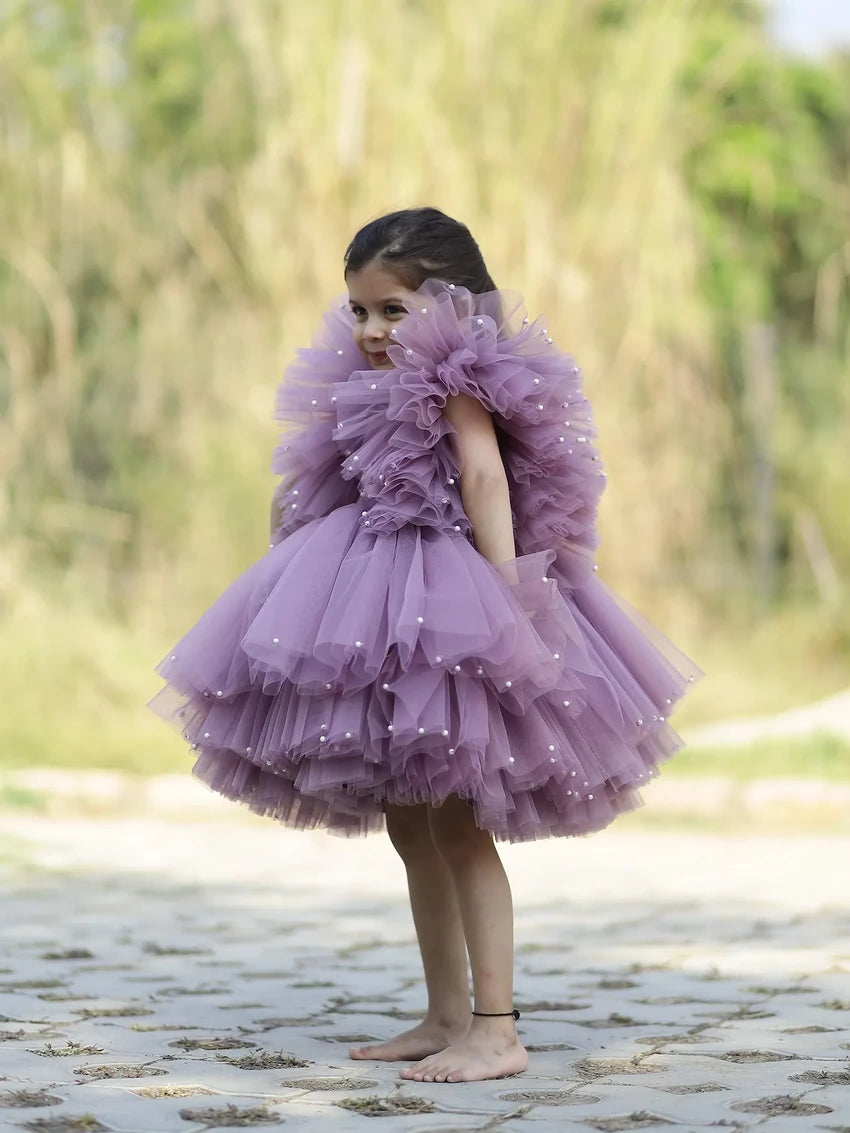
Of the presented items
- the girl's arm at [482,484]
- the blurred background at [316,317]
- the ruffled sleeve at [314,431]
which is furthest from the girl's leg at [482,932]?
the blurred background at [316,317]

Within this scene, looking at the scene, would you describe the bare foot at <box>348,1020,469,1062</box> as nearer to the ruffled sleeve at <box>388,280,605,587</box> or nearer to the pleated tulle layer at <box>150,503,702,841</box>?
the pleated tulle layer at <box>150,503,702,841</box>

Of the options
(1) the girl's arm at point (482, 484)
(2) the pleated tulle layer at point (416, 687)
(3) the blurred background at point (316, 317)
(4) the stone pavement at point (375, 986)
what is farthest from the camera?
(3) the blurred background at point (316, 317)

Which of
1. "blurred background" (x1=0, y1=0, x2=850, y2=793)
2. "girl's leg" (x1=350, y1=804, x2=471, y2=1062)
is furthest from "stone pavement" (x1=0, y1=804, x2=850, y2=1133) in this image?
"blurred background" (x1=0, y1=0, x2=850, y2=793)

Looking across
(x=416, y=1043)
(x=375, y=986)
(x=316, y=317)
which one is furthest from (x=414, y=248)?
(x=316, y=317)

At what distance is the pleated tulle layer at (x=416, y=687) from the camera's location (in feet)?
6.94

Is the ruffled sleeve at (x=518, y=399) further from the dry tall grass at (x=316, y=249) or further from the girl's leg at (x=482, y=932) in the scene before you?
the dry tall grass at (x=316, y=249)

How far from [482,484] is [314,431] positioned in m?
0.37

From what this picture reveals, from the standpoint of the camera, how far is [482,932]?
2236 mm

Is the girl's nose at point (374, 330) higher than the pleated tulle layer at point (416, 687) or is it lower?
higher

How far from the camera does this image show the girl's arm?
90.3 inches

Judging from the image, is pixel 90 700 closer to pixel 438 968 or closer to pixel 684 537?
pixel 684 537

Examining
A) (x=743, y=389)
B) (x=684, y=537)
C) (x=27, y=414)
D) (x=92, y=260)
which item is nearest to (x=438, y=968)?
(x=684, y=537)

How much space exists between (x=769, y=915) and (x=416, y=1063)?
180 centimetres

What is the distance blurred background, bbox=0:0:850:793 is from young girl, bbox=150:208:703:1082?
3987 mm
